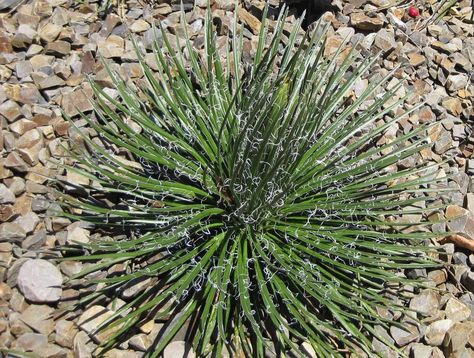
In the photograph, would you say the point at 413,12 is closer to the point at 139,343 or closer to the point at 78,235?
the point at 78,235

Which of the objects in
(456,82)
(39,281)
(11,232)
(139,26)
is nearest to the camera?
(39,281)

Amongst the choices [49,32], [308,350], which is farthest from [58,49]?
[308,350]

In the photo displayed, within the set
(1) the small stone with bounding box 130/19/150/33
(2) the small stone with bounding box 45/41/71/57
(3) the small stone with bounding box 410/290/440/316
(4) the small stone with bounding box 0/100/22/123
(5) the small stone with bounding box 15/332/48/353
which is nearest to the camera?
(5) the small stone with bounding box 15/332/48/353

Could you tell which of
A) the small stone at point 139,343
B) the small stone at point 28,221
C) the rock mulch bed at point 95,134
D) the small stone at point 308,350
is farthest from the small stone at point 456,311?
the small stone at point 28,221

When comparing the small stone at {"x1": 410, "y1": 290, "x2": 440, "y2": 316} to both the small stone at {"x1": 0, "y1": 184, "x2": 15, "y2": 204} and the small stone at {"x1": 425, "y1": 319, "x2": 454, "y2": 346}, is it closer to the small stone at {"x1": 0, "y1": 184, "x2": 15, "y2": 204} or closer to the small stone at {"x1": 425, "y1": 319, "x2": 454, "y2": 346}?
the small stone at {"x1": 425, "y1": 319, "x2": 454, "y2": 346}

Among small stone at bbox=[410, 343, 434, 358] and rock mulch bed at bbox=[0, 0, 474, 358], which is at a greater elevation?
rock mulch bed at bbox=[0, 0, 474, 358]

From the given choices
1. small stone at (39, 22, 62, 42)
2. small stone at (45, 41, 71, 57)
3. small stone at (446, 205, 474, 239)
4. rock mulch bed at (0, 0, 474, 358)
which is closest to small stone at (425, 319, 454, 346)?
rock mulch bed at (0, 0, 474, 358)
